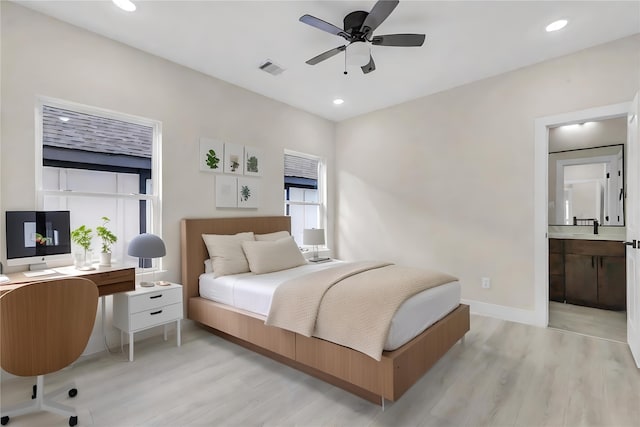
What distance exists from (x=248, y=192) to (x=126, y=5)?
2.23 m

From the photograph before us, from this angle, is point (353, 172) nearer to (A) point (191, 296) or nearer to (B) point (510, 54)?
(B) point (510, 54)

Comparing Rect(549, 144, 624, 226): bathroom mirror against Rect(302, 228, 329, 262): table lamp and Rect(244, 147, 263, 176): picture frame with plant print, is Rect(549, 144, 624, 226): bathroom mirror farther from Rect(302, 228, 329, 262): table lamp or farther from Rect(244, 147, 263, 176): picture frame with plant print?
Rect(244, 147, 263, 176): picture frame with plant print

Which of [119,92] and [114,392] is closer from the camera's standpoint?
[114,392]

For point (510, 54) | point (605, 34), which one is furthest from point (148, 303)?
point (605, 34)

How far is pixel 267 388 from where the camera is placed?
2.24 metres

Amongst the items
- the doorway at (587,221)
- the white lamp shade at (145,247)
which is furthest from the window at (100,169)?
the doorway at (587,221)

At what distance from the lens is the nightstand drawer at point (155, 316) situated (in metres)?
2.66

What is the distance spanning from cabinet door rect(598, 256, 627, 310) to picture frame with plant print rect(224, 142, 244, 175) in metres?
4.76

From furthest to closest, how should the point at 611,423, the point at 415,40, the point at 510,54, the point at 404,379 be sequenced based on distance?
the point at 510,54, the point at 415,40, the point at 404,379, the point at 611,423

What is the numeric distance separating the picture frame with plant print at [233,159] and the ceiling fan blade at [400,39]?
213cm

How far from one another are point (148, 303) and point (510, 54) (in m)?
4.28

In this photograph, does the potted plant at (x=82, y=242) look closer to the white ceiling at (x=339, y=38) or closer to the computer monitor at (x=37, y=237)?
the computer monitor at (x=37, y=237)

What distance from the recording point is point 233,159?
3.95 meters

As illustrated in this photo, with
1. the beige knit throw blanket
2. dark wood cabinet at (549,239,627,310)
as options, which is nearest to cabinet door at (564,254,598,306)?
dark wood cabinet at (549,239,627,310)
